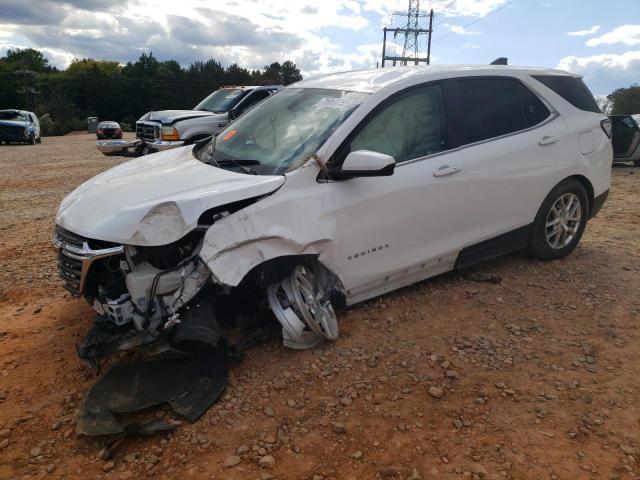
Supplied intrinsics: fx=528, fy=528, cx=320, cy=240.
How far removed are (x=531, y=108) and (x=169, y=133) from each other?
7946mm

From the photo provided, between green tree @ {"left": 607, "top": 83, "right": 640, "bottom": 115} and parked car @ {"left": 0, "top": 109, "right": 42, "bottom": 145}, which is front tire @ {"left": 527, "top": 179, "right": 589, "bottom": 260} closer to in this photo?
parked car @ {"left": 0, "top": 109, "right": 42, "bottom": 145}

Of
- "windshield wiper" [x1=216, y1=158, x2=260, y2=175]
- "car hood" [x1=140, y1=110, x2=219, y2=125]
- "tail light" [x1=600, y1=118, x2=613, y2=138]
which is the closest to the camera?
"windshield wiper" [x1=216, y1=158, x2=260, y2=175]

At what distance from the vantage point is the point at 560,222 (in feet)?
15.8

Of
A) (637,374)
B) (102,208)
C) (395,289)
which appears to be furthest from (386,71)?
(637,374)

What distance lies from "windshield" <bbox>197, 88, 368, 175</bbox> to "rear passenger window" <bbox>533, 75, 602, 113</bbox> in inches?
81.0

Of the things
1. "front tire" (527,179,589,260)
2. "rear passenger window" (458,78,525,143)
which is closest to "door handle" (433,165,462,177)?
"rear passenger window" (458,78,525,143)

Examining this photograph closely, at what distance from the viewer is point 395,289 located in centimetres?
401

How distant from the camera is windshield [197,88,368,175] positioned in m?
3.54

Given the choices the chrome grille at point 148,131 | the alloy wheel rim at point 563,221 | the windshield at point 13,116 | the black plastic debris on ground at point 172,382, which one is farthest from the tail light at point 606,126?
the windshield at point 13,116

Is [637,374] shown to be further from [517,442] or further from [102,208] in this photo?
[102,208]

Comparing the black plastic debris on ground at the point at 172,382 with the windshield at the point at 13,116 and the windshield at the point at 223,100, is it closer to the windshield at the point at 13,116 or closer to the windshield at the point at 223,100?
the windshield at the point at 223,100

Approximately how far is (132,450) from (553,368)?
98.2 inches

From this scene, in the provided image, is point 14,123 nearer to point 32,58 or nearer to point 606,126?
point 606,126

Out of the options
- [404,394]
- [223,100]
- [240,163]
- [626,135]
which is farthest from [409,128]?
[626,135]
